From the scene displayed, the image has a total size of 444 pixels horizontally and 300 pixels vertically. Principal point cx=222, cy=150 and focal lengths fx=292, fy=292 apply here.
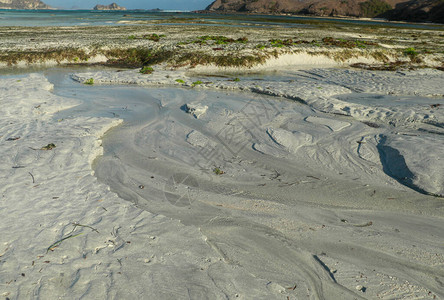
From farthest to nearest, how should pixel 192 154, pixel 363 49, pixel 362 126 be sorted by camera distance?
1. pixel 363 49
2. pixel 362 126
3. pixel 192 154

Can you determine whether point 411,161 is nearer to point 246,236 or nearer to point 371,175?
point 371,175

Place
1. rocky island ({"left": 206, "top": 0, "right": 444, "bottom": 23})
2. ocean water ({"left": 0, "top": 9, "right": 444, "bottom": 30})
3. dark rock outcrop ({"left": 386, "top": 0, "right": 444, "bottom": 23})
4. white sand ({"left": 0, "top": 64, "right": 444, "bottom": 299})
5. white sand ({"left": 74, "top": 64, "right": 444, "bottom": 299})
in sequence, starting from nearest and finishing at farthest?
white sand ({"left": 0, "top": 64, "right": 444, "bottom": 299}) < white sand ({"left": 74, "top": 64, "right": 444, "bottom": 299}) < ocean water ({"left": 0, "top": 9, "right": 444, "bottom": 30}) < dark rock outcrop ({"left": 386, "top": 0, "right": 444, "bottom": 23}) < rocky island ({"left": 206, "top": 0, "right": 444, "bottom": 23})

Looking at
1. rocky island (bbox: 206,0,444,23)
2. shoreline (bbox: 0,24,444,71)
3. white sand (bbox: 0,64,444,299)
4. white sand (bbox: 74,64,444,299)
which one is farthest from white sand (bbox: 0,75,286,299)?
rocky island (bbox: 206,0,444,23)

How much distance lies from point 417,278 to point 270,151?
13.5 ft

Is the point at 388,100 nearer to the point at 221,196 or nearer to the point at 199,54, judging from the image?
the point at 221,196

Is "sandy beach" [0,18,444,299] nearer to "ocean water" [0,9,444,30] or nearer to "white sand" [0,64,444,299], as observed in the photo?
"white sand" [0,64,444,299]

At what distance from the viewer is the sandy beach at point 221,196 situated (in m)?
3.70

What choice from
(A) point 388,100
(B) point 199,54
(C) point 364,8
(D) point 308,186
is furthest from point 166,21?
(C) point 364,8

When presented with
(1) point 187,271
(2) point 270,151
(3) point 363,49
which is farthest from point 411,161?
(3) point 363,49

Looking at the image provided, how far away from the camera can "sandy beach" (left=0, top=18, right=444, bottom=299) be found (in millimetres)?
3701

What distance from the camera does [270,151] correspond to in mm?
7324

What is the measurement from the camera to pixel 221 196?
18.4ft

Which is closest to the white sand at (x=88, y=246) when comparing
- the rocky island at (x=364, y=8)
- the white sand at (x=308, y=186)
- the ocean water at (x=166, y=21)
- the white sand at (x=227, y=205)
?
the white sand at (x=227, y=205)

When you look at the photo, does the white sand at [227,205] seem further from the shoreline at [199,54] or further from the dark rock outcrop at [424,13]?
the dark rock outcrop at [424,13]
